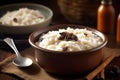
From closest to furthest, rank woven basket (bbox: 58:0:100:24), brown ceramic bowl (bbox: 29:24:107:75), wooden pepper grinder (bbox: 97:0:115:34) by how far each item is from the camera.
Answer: brown ceramic bowl (bbox: 29:24:107:75) → wooden pepper grinder (bbox: 97:0:115:34) → woven basket (bbox: 58:0:100:24)

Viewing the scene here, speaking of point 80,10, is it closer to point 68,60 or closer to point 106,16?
point 106,16

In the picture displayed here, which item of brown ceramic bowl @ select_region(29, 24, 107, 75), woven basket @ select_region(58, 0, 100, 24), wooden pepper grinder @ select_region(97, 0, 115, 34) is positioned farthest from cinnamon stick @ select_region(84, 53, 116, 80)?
woven basket @ select_region(58, 0, 100, 24)

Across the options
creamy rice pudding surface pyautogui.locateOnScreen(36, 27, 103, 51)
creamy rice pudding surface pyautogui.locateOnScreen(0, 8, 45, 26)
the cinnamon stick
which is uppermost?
creamy rice pudding surface pyautogui.locateOnScreen(36, 27, 103, 51)

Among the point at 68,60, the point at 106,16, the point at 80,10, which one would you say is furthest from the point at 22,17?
the point at 68,60

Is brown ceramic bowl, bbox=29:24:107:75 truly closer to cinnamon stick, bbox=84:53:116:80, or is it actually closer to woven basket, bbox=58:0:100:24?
cinnamon stick, bbox=84:53:116:80

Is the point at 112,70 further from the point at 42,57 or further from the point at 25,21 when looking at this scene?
the point at 25,21

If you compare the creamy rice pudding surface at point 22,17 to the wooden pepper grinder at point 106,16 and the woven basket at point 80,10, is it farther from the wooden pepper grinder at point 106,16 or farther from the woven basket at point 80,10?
the wooden pepper grinder at point 106,16

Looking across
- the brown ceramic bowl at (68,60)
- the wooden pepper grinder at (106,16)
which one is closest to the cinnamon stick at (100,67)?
the brown ceramic bowl at (68,60)

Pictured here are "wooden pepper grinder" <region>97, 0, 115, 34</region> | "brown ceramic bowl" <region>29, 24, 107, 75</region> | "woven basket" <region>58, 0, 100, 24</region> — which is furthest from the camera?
"woven basket" <region>58, 0, 100, 24</region>
